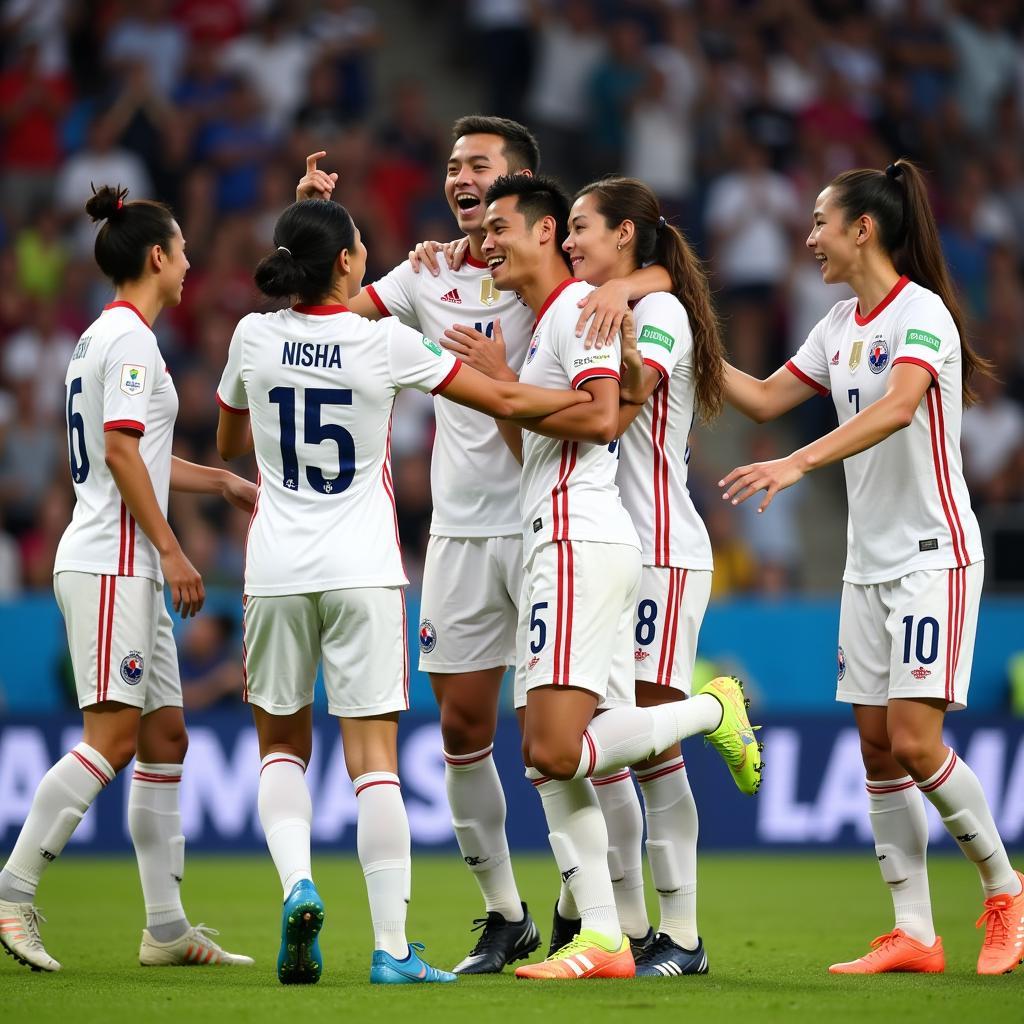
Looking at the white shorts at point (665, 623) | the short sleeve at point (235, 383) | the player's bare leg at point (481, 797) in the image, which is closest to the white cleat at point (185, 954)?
the player's bare leg at point (481, 797)

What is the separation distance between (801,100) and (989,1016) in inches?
499

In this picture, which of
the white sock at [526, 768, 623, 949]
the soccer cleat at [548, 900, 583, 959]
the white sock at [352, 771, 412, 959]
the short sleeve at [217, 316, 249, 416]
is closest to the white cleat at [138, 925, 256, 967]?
the white sock at [352, 771, 412, 959]

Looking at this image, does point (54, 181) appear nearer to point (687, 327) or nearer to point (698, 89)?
point (698, 89)

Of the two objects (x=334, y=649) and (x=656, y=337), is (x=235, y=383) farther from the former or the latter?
(x=656, y=337)

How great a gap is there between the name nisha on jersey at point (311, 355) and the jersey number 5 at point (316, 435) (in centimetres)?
8

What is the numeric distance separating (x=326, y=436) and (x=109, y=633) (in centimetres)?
121

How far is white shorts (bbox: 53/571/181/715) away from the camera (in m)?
6.07

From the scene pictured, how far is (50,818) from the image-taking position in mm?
6035

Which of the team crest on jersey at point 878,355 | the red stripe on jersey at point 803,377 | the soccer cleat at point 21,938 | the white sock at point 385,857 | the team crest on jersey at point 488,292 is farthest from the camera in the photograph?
the red stripe on jersey at point 803,377

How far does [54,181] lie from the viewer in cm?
1460

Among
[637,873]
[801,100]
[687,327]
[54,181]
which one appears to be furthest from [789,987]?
[801,100]

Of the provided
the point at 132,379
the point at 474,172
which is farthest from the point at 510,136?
the point at 132,379

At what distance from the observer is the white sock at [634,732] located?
5.57m

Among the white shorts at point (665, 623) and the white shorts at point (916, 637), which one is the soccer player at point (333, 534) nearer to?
the white shorts at point (665, 623)
